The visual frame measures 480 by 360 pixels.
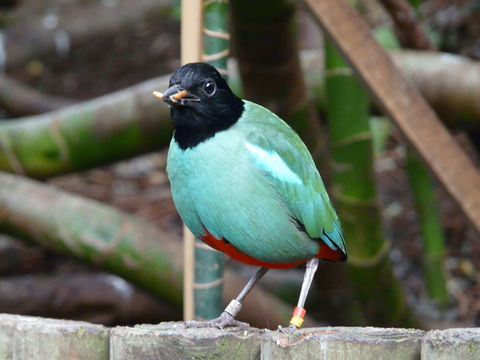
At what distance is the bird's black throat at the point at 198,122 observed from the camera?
2.62 meters

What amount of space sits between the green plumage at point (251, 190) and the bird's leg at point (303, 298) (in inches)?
3.1

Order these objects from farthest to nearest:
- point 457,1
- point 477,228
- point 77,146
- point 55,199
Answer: point 457,1, point 77,146, point 55,199, point 477,228

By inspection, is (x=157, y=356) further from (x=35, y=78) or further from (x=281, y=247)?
(x=35, y=78)

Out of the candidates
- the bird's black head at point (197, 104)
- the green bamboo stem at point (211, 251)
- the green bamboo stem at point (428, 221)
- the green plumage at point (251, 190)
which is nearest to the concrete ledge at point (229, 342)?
the green plumage at point (251, 190)

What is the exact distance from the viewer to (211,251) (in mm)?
3336

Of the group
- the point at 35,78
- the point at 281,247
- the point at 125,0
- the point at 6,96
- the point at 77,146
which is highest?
the point at 125,0

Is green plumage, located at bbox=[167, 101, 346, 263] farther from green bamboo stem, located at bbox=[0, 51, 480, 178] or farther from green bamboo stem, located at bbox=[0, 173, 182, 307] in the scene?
green bamboo stem, located at bbox=[0, 51, 480, 178]

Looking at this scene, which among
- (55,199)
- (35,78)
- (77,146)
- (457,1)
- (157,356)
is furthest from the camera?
(35,78)

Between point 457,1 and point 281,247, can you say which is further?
point 457,1

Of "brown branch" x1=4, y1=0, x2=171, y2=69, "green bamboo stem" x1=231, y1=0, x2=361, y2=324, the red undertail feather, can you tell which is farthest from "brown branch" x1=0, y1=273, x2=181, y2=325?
"brown branch" x1=4, y1=0, x2=171, y2=69

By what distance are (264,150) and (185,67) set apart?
0.32m

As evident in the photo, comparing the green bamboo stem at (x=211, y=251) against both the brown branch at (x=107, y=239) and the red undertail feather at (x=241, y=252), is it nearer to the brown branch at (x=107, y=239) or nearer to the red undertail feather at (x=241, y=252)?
the red undertail feather at (x=241, y=252)

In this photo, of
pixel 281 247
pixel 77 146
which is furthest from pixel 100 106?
pixel 281 247

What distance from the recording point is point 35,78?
861 cm
